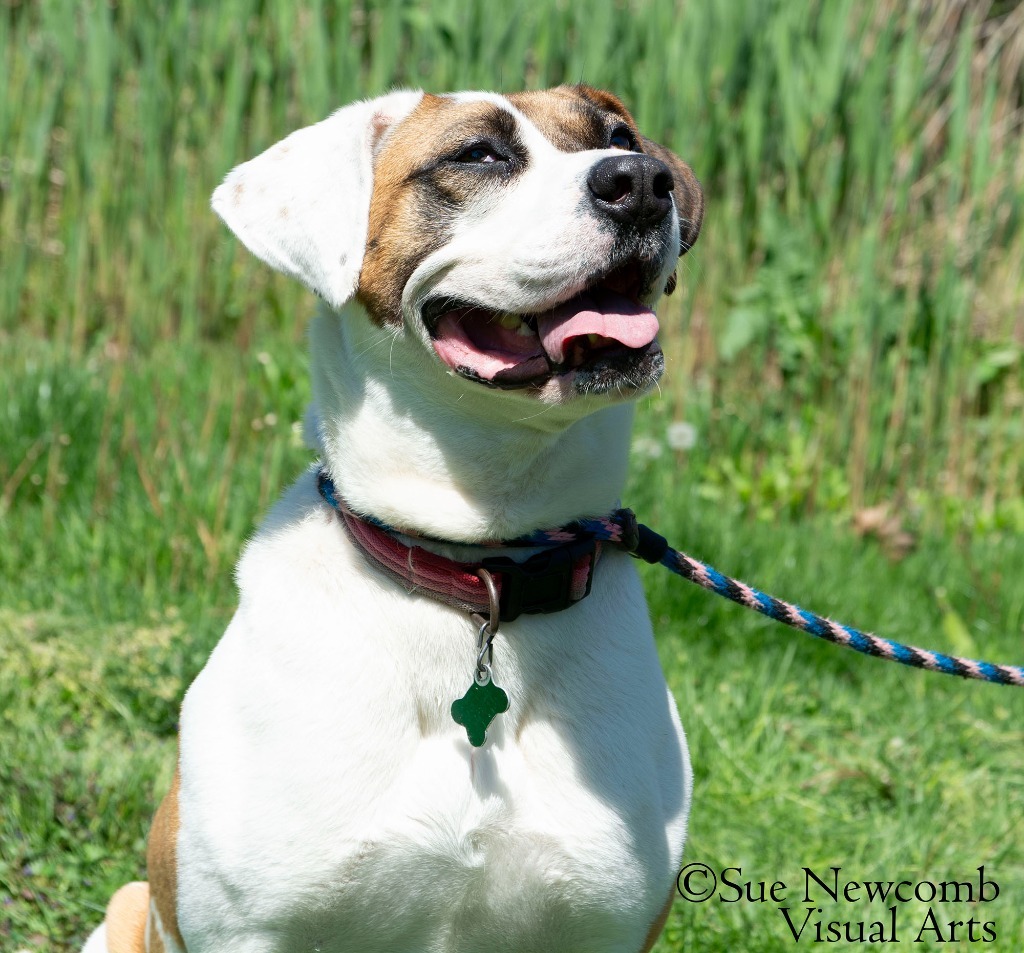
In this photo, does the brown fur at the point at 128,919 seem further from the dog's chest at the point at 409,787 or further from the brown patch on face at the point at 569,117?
the brown patch on face at the point at 569,117

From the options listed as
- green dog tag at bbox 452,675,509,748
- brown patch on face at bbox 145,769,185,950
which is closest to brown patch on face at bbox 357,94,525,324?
green dog tag at bbox 452,675,509,748

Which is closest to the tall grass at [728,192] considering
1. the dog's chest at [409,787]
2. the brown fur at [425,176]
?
the brown fur at [425,176]

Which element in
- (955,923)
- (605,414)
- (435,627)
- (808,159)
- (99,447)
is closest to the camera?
(435,627)

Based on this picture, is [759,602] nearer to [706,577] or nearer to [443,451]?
[706,577]

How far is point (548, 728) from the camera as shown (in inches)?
89.2

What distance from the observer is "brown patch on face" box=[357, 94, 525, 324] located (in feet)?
7.70

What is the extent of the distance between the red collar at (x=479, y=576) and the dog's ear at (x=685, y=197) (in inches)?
29.4

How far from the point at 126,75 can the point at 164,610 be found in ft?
9.52

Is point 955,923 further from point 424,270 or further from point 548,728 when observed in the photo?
point 424,270

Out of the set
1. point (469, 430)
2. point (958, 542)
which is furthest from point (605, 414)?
point (958, 542)

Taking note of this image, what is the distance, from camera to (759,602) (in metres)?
2.52

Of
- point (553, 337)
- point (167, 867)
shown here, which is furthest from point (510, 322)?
point (167, 867)

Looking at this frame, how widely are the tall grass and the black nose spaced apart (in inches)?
123

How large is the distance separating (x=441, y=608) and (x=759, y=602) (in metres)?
0.66
